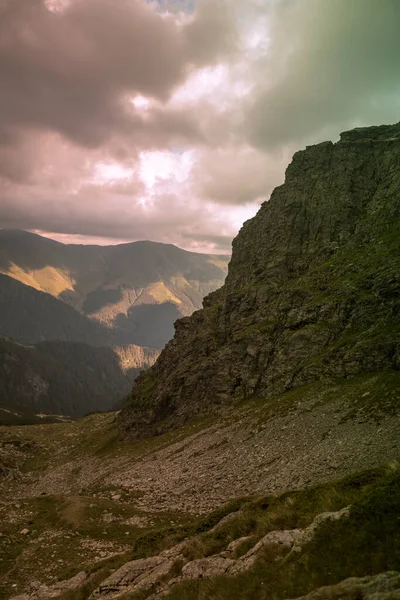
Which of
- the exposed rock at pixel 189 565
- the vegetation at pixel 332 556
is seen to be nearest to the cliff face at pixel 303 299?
the vegetation at pixel 332 556

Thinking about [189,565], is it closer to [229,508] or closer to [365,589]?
[229,508]

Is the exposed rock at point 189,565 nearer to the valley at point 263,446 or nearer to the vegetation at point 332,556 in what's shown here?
the valley at point 263,446

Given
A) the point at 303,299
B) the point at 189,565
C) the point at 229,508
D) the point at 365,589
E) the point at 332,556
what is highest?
the point at 303,299

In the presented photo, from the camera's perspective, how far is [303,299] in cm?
8750

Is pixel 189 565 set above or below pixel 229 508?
above

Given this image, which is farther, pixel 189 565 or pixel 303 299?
pixel 303 299

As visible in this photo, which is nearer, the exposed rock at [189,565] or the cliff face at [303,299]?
the exposed rock at [189,565]

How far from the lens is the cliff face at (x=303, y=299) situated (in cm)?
7094

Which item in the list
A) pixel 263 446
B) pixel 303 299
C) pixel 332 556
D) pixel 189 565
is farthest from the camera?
pixel 303 299

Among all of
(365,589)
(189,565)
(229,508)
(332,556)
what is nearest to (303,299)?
(229,508)

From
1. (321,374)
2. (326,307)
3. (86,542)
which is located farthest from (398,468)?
(326,307)

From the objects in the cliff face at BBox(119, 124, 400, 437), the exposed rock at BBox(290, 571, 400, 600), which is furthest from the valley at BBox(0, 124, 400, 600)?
the cliff face at BBox(119, 124, 400, 437)

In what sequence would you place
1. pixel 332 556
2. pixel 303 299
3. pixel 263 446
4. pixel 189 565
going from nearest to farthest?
pixel 332 556 < pixel 189 565 < pixel 263 446 < pixel 303 299

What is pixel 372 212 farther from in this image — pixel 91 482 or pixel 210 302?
pixel 91 482
